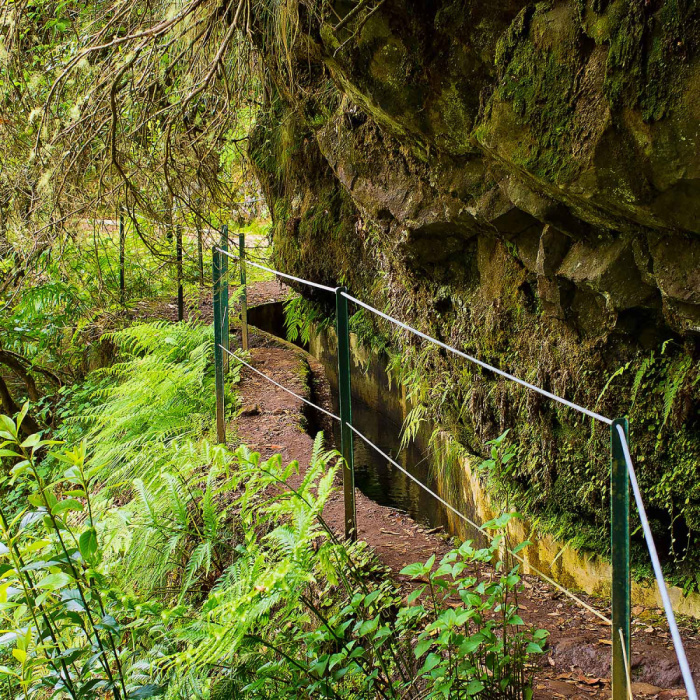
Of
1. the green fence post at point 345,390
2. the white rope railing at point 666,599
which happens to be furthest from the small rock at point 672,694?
the green fence post at point 345,390

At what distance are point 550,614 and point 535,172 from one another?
6.49 feet

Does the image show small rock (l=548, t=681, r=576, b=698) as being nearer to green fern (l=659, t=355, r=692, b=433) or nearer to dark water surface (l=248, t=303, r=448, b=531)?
green fern (l=659, t=355, r=692, b=433)

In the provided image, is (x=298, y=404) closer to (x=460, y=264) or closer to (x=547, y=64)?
(x=460, y=264)

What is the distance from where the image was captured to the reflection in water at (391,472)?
6.57m

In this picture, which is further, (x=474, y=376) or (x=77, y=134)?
(x=77, y=134)

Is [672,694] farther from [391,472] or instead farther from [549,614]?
[391,472]

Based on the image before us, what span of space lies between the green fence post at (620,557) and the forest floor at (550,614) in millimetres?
918

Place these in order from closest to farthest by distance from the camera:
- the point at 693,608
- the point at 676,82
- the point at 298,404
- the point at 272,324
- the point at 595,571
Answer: the point at 676,82 < the point at 693,608 < the point at 595,571 < the point at 298,404 < the point at 272,324

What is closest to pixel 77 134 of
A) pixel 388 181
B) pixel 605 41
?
pixel 388 181

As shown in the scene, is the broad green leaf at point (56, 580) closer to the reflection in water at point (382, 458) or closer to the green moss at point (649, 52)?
the green moss at point (649, 52)

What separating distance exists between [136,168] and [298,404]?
8.23 feet

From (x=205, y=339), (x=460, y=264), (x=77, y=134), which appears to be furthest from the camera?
(x=205, y=339)

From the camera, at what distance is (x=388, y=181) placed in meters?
4.57

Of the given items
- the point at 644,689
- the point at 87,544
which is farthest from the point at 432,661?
the point at 87,544
